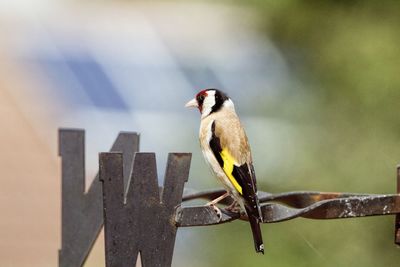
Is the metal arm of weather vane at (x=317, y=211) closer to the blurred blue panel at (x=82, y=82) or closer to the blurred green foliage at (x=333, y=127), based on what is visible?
the blurred green foliage at (x=333, y=127)

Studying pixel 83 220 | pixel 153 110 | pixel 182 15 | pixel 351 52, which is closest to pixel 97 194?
pixel 83 220

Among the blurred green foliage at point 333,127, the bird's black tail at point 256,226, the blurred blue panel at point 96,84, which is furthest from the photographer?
the blurred blue panel at point 96,84

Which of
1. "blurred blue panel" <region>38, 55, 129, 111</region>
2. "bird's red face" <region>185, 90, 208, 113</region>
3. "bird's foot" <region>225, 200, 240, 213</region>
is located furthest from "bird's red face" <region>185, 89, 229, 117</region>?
"blurred blue panel" <region>38, 55, 129, 111</region>

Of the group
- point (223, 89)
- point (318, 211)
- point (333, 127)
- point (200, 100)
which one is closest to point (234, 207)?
point (318, 211)

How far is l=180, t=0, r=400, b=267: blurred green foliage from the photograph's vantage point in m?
5.07

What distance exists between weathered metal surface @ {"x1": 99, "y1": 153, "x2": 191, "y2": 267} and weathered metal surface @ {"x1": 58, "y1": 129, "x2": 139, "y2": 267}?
0.72 m

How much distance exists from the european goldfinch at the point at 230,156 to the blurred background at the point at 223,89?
144 cm

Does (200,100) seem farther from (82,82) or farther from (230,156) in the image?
(82,82)

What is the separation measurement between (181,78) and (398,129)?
3121 mm

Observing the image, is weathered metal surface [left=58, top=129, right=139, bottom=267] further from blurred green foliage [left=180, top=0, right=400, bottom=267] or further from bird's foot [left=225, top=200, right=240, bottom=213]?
blurred green foliage [left=180, top=0, right=400, bottom=267]

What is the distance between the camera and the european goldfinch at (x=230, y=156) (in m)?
3.22

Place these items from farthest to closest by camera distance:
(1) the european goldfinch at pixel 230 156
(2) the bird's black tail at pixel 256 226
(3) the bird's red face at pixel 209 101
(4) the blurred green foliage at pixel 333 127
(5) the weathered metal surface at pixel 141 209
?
(4) the blurred green foliage at pixel 333 127
(3) the bird's red face at pixel 209 101
(1) the european goldfinch at pixel 230 156
(2) the bird's black tail at pixel 256 226
(5) the weathered metal surface at pixel 141 209

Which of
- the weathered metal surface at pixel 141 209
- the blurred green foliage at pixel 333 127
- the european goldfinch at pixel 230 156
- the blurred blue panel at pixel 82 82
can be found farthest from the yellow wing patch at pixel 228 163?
the blurred blue panel at pixel 82 82

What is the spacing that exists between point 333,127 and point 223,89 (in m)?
1.31
